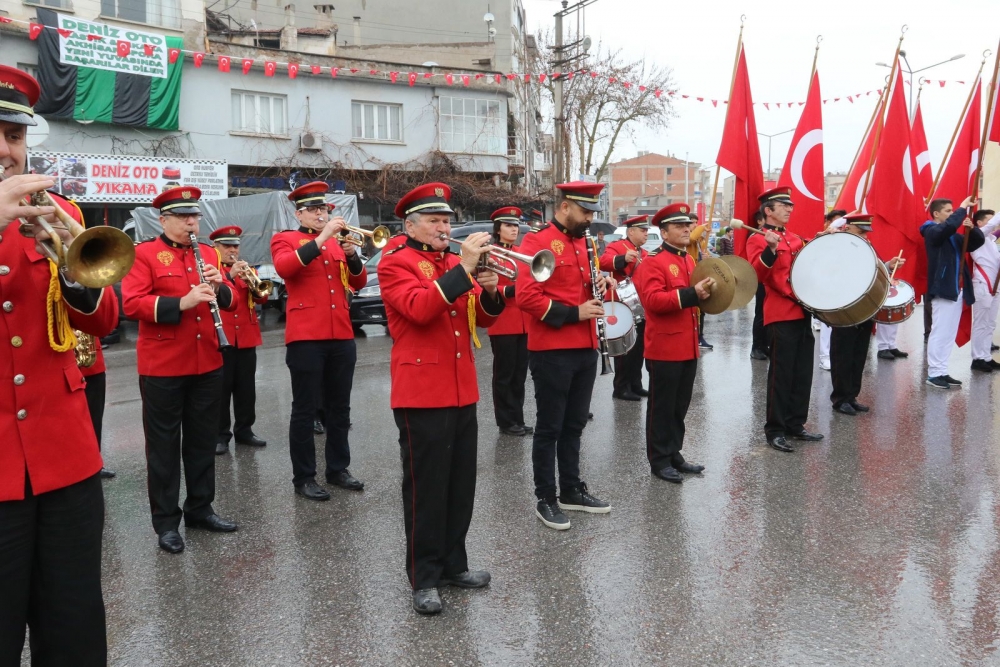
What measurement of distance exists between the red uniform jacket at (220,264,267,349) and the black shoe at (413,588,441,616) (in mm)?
4231

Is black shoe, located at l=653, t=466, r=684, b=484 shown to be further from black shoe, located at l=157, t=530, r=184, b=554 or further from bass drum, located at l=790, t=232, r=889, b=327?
black shoe, located at l=157, t=530, r=184, b=554

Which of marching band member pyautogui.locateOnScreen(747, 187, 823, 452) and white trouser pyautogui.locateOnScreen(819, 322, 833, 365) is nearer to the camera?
marching band member pyautogui.locateOnScreen(747, 187, 823, 452)

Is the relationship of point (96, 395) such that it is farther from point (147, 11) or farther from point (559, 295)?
point (147, 11)

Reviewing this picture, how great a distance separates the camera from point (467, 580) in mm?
4363

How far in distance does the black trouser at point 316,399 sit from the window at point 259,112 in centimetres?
2510

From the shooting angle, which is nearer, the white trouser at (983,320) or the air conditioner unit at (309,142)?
the white trouser at (983,320)

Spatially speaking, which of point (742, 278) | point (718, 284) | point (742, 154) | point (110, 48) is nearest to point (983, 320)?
point (742, 154)

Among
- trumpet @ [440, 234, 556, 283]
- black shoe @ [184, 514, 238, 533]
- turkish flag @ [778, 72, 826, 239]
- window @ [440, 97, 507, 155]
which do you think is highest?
window @ [440, 97, 507, 155]

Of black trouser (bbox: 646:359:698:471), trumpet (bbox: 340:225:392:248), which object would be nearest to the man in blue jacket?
black trouser (bbox: 646:359:698:471)

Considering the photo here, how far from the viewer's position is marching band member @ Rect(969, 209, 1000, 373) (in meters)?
10.4

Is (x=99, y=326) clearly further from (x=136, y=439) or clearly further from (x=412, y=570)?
(x=136, y=439)

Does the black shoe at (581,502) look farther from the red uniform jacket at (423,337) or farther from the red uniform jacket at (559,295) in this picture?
the red uniform jacket at (423,337)

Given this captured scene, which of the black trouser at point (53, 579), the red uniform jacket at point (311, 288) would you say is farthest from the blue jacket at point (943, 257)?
the black trouser at point (53, 579)

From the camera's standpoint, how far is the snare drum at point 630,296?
28.5ft
